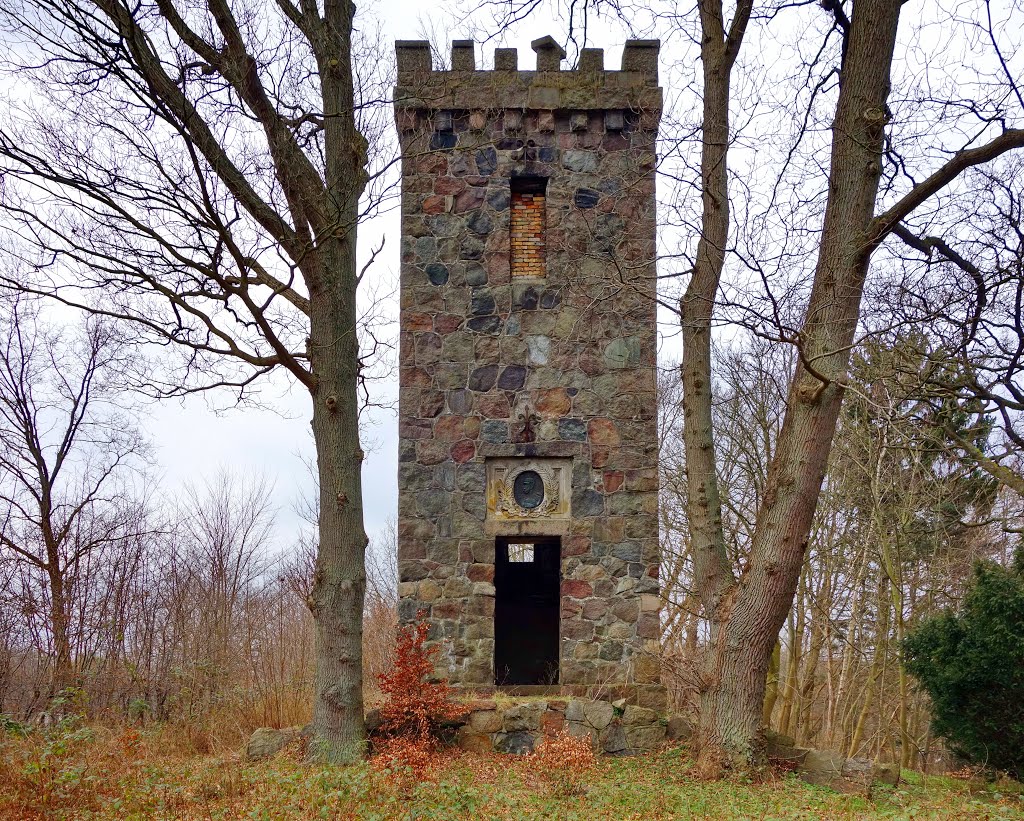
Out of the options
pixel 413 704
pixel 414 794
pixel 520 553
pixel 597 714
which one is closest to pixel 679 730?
pixel 597 714

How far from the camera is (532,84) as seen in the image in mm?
10273

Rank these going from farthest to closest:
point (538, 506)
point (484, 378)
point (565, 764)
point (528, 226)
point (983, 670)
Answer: point (528, 226), point (484, 378), point (538, 506), point (983, 670), point (565, 764)

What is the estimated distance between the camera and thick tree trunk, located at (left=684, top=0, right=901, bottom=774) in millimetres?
7254

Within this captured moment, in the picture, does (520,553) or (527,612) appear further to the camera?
(520,553)

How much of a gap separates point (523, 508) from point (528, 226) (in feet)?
10.4

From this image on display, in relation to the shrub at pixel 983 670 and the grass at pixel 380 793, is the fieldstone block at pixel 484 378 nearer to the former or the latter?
the grass at pixel 380 793

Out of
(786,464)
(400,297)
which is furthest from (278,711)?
(786,464)

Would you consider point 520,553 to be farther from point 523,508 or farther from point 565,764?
point 565,764

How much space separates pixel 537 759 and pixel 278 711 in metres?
3.81

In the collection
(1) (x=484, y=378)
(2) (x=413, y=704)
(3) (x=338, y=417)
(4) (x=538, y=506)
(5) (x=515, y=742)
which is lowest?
(5) (x=515, y=742)

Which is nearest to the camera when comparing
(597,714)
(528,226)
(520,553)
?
(597,714)

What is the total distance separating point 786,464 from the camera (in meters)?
7.36

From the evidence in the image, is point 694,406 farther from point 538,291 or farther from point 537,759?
point 537,759

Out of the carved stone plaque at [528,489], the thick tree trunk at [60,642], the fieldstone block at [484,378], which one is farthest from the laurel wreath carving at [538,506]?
the thick tree trunk at [60,642]
